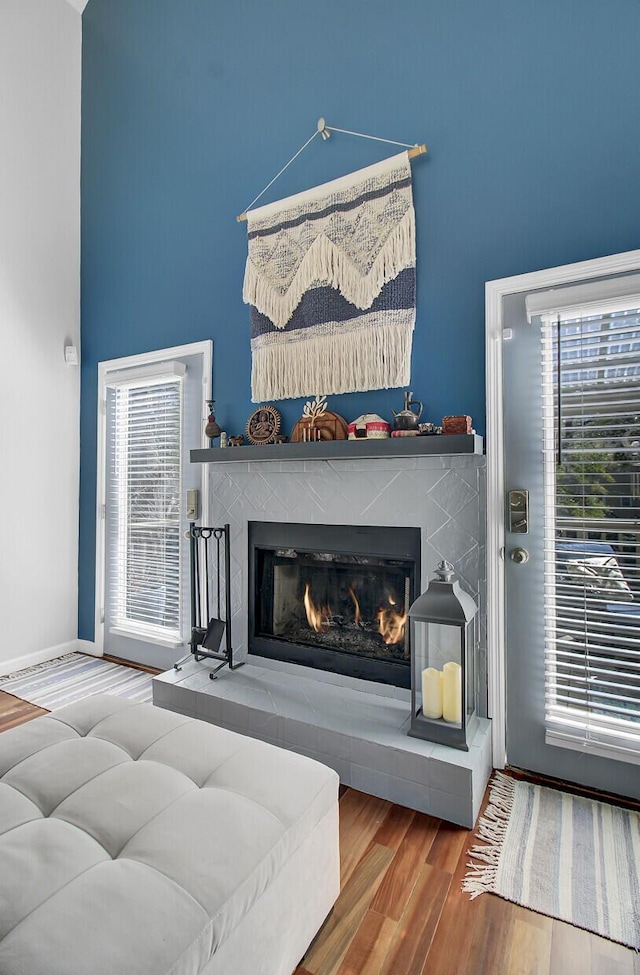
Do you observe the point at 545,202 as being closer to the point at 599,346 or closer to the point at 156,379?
the point at 599,346

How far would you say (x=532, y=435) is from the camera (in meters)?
2.09

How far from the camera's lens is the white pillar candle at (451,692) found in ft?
6.45

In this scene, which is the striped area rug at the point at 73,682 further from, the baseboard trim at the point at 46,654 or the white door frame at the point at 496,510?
the white door frame at the point at 496,510

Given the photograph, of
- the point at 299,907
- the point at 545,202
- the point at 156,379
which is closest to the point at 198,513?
the point at 156,379

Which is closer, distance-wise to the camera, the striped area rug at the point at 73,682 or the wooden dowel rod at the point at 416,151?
the wooden dowel rod at the point at 416,151

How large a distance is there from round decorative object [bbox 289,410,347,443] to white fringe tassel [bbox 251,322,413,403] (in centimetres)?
15

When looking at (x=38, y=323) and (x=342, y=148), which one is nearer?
(x=342, y=148)

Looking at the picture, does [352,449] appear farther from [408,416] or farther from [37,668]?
[37,668]

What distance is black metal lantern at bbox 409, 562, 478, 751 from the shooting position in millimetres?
1899

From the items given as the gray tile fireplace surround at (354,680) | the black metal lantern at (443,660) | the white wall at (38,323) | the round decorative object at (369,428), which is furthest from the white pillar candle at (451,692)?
the white wall at (38,323)

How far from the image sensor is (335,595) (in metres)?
2.59

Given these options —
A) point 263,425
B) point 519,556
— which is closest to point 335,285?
point 263,425

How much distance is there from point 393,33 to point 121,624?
379 cm

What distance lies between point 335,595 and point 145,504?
1.57m
